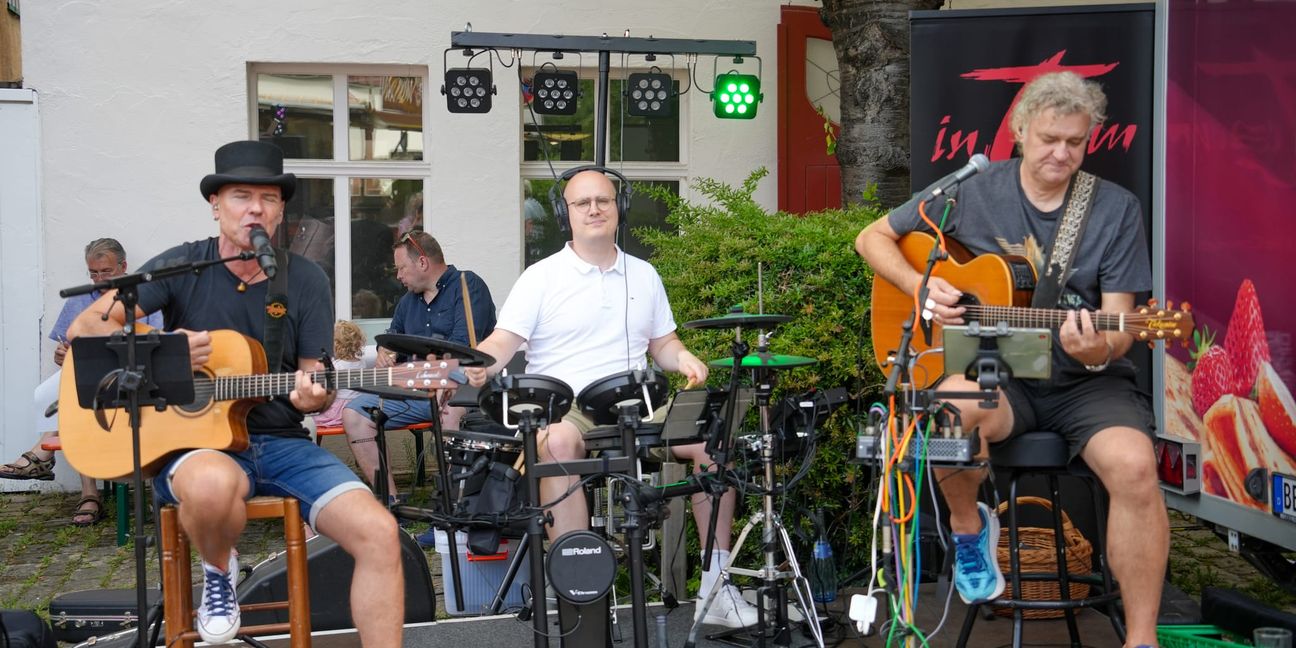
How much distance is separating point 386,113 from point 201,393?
5.36 meters

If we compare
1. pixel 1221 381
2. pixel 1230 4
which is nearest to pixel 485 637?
pixel 1221 381

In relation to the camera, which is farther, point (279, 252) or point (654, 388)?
point (279, 252)

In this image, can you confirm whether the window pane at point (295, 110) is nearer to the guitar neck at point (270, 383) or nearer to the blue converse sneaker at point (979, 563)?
the guitar neck at point (270, 383)

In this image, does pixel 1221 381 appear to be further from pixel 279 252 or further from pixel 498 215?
pixel 498 215

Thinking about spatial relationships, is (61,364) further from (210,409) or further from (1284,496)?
(1284,496)

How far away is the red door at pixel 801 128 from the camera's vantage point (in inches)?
358

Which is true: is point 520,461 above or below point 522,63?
below

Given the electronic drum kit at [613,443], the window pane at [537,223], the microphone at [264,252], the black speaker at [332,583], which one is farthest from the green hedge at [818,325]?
the window pane at [537,223]

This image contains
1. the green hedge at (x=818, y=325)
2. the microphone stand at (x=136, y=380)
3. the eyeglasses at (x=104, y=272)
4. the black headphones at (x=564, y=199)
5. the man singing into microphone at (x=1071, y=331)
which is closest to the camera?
the microphone stand at (x=136, y=380)

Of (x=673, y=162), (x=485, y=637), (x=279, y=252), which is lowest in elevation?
(x=485, y=637)

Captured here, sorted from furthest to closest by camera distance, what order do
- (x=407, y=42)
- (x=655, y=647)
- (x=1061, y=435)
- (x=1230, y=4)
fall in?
(x=407, y=42)
(x=655, y=647)
(x=1230, y=4)
(x=1061, y=435)

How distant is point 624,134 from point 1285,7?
577 cm

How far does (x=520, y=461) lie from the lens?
494 centimetres

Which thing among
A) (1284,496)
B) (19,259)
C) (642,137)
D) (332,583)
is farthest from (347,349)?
(1284,496)
